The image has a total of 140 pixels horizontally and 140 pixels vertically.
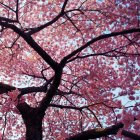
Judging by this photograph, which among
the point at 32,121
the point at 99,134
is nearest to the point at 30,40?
the point at 32,121

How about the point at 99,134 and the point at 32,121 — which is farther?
the point at 32,121

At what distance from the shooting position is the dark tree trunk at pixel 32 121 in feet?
31.8

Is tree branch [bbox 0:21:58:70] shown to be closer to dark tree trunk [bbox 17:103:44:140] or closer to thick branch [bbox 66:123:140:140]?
dark tree trunk [bbox 17:103:44:140]

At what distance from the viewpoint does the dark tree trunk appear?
9.70 meters

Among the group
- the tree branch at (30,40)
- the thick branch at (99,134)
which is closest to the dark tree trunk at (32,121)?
the thick branch at (99,134)

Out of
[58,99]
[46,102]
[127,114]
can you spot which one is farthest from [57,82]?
[58,99]

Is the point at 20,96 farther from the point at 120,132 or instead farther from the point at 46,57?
the point at 120,132

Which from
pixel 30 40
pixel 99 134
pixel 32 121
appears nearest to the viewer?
pixel 30 40

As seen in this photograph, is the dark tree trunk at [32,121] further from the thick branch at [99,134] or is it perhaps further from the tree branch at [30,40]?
the tree branch at [30,40]

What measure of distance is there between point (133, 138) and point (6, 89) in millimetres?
4596

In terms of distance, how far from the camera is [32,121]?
32.9 feet

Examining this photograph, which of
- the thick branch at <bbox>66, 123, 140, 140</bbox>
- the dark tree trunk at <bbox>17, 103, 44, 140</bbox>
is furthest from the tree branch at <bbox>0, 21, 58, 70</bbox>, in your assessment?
the thick branch at <bbox>66, 123, 140, 140</bbox>

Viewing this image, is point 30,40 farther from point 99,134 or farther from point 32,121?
point 99,134

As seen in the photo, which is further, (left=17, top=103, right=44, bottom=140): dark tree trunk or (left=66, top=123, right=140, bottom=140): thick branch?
(left=17, top=103, right=44, bottom=140): dark tree trunk
